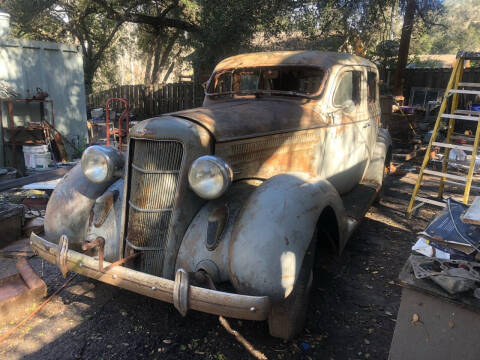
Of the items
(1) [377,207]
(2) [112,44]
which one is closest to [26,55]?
(1) [377,207]

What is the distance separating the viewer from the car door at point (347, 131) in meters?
4.05

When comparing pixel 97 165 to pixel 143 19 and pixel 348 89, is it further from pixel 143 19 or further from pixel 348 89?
pixel 143 19

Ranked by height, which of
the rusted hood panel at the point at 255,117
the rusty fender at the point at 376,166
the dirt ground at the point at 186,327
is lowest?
the dirt ground at the point at 186,327

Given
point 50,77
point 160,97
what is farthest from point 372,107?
point 160,97

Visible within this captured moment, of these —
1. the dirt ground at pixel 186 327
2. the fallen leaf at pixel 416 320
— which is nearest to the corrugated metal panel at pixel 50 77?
the dirt ground at pixel 186 327

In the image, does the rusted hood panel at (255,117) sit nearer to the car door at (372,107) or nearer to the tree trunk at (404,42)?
the car door at (372,107)

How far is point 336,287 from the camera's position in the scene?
11.2ft

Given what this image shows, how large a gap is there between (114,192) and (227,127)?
1.11m

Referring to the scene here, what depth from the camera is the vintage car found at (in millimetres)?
2246

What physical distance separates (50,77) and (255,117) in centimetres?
723

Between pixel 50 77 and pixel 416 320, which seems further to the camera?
pixel 50 77

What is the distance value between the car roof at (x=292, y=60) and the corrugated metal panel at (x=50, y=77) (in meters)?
5.67

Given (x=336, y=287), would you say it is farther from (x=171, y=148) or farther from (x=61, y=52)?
(x=61, y=52)

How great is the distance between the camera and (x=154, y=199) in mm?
2688
